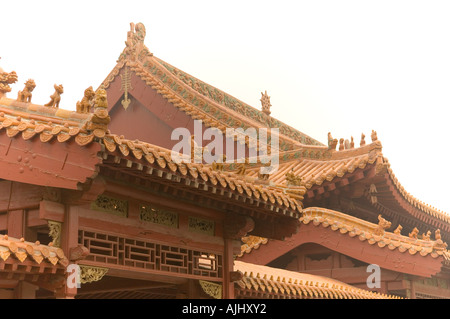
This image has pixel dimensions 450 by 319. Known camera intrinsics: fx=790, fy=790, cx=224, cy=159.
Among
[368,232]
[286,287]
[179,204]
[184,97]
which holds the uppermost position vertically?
[184,97]

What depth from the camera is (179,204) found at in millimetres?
10445

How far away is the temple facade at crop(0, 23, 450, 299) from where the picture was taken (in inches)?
337

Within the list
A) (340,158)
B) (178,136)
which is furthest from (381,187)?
(178,136)

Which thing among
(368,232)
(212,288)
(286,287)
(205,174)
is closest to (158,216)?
(205,174)

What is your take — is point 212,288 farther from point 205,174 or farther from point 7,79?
point 7,79

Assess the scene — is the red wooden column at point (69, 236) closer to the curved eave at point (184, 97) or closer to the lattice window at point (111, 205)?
the lattice window at point (111, 205)

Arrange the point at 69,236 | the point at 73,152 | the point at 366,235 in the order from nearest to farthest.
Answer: the point at 73,152 → the point at 69,236 → the point at 366,235

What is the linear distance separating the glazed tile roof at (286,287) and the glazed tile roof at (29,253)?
359 centimetres

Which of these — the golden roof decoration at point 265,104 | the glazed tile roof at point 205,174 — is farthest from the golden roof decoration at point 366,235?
the golden roof decoration at point 265,104

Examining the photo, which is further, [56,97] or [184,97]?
[184,97]

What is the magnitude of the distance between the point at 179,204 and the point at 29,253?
9.37ft

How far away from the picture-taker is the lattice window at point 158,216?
32.7 feet

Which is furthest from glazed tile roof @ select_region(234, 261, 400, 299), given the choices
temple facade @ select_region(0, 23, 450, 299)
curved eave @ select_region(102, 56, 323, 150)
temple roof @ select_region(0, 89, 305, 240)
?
curved eave @ select_region(102, 56, 323, 150)

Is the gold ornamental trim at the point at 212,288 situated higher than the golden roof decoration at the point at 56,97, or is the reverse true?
the golden roof decoration at the point at 56,97
